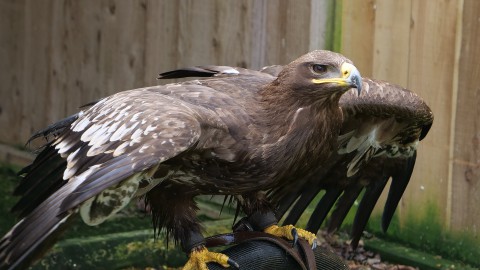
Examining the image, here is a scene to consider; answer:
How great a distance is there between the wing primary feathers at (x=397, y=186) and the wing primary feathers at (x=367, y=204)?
6cm

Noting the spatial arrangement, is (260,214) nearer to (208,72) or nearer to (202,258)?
(202,258)

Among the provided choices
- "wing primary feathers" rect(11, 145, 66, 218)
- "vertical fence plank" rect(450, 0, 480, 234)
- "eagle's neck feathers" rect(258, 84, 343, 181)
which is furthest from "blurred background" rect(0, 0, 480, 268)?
"wing primary feathers" rect(11, 145, 66, 218)

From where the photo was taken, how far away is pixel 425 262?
6.92 meters

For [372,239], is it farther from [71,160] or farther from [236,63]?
[71,160]

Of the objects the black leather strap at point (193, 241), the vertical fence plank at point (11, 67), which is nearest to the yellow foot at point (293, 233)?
the black leather strap at point (193, 241)

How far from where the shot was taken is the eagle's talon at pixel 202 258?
175 inches

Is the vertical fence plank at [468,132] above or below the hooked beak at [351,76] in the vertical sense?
below

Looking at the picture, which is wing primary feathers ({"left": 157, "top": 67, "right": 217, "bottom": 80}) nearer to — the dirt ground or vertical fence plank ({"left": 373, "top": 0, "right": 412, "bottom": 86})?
vertical fence plank ({"left": 373, "top": 0, "right": 412, "bottom": 86})

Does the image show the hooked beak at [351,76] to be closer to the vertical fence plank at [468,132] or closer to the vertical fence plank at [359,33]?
the vertical fence plank at [468,132]

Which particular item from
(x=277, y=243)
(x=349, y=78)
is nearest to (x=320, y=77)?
(x=349, y=78)

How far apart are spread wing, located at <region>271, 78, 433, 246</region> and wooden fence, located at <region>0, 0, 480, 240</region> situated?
41.0 inches

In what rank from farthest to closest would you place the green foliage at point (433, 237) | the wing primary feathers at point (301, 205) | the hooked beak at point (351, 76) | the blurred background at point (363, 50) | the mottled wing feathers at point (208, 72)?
the green foliage at point (433, 237) < the blurred background at point (363, 50) < the wing primary feathers at point (301, 205) < the mottled wing feathers at point (208, 72) < the hooked beak at point (351, 76)

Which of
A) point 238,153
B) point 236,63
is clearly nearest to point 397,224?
point 236,63

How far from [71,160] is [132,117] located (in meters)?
0.31
